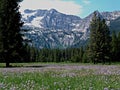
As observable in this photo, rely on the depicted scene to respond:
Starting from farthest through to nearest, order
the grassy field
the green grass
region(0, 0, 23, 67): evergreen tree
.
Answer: region(0, 0, 23, 67): evergreen tree → the grassy field → the green grass

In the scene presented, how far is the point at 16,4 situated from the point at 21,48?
683cm

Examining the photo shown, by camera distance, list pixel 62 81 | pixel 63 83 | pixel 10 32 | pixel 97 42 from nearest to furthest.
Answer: pixel 63 83
pixel 62 81
pixel 10 32
pixel 97 42

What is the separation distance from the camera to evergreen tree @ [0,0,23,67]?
49.8 meters

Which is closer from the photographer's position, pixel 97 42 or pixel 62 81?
pixel 62 81

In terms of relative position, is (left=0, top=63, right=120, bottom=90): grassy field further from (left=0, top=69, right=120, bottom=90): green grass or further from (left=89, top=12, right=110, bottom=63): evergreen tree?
(left=89, top=12, right=110, bottom=63): evergreen tree

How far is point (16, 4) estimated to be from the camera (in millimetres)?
51875

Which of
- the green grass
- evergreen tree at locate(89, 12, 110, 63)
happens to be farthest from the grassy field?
evergreen tree at locate(89, 12, 110, 63)

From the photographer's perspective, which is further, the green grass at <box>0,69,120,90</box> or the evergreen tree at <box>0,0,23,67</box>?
the evergreen tree at <box>0,0,23,67</box>

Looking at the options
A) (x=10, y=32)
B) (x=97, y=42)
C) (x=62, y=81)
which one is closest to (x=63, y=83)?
(x=62, y=81)

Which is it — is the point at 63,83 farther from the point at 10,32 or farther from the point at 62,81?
the point at 10,32

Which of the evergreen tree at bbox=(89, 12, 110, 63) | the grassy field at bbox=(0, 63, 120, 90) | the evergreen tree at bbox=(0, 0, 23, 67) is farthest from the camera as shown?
the evergreen tree at bbox=(89, 12, 110, 63)

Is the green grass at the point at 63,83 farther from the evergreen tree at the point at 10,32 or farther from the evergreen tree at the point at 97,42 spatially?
the evergreen tree at the point at 97,42

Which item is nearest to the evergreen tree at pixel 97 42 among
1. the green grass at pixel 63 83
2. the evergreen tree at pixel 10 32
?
the evergreen tree at pixel 10 32

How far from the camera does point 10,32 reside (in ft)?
164
